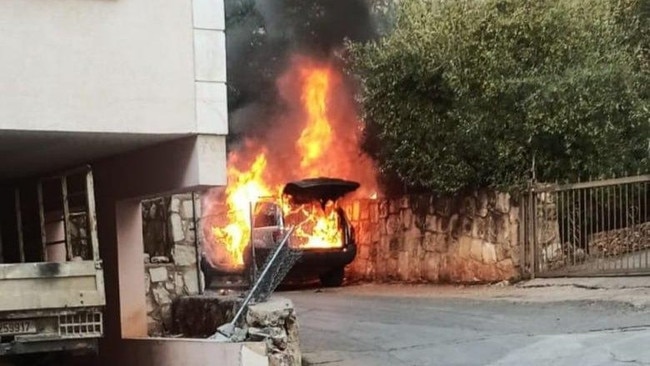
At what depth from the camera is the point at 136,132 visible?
8.01 meters

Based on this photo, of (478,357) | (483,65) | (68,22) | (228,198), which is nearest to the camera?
(68,22)

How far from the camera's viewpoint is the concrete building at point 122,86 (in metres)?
7.56

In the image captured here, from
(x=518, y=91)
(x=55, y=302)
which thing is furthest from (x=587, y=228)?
(x=55, y=302)

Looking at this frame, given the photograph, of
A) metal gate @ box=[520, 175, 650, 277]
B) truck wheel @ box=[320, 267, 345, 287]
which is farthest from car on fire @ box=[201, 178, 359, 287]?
metal gate @ box=[520, 175, 650, 277]

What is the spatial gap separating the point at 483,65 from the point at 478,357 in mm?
7028

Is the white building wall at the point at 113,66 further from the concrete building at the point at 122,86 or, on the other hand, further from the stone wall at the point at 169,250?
the stone wall at the point at 169,250

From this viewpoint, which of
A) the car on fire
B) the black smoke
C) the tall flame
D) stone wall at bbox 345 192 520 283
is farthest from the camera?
the black smoke

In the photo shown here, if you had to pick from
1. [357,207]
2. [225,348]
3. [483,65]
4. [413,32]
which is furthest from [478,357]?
[357,207]

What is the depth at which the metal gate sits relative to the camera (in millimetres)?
13492

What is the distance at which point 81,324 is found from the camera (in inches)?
316

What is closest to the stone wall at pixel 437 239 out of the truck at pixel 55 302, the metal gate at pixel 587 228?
the metal gate at pixel 587 228

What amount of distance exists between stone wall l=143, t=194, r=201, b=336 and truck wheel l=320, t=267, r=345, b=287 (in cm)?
536

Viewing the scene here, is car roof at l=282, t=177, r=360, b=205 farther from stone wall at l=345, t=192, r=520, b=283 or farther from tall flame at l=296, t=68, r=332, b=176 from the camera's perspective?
tall flame at l=296, t=68, r=332, b=176

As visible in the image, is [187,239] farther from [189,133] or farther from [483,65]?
[483,65]
